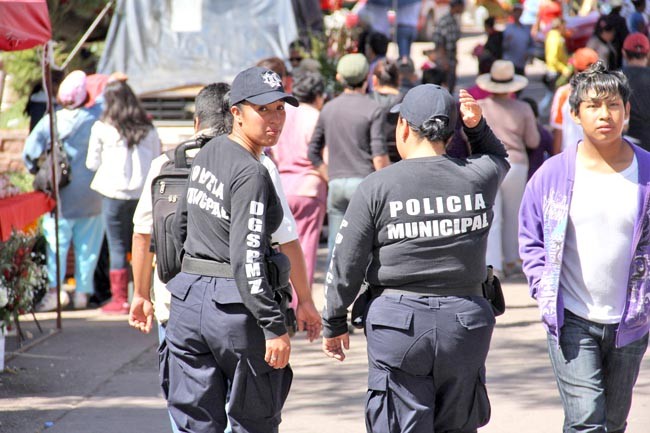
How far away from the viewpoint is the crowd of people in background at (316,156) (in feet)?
13.8

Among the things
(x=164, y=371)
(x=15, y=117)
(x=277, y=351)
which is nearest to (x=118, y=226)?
(x=15, y=117)

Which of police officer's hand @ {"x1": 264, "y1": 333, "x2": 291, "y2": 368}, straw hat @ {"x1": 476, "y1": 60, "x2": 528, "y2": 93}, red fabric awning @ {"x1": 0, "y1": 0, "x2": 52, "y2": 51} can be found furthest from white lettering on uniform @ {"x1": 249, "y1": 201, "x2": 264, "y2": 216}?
straw hat @ {"x1": 476, "y1": 60, "x2": 528, "y2": 93}

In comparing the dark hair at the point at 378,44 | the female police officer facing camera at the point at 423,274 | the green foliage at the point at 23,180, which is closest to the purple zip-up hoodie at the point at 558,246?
the female police officer facing camera at the point at 423,274

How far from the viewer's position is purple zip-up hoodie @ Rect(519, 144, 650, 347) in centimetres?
432

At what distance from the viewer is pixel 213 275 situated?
417 centimetres

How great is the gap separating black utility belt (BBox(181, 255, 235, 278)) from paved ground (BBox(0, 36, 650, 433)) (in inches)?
78.2

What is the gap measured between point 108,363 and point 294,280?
3341 millimetres

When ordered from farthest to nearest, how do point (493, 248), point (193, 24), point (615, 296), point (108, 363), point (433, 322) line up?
point (193, 24) < point (493, 248) < point (108, 363) < point (615, 296) < point (433, 322)

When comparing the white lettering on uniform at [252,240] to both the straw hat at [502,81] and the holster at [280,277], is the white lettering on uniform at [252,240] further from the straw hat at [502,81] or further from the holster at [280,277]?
the straw hat at [502,81]

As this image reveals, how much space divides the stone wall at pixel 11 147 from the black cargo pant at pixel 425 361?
7559 millimetres

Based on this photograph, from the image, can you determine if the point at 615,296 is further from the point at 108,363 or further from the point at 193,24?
the point at 193,24

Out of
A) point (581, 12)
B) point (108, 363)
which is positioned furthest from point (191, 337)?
point (581, 12)

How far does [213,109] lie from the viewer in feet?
15.7

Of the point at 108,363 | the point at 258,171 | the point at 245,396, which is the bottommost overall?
the point at 108,363
